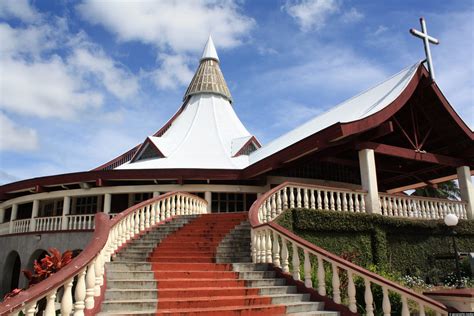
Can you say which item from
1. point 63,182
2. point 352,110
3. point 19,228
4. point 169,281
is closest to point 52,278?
point 169,281

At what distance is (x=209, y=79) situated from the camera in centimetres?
2866

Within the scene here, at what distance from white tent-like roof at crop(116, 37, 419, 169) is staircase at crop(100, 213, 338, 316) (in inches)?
283

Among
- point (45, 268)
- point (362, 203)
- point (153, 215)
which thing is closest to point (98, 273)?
point (45, 268)

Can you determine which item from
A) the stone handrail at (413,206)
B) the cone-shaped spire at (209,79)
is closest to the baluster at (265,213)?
the stone handrail at (413,206)

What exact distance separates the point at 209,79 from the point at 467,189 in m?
19.2

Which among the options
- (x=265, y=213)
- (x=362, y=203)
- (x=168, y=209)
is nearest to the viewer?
(x=265, y=213)

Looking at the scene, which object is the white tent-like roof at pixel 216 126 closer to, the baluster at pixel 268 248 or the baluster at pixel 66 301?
the baluster at pixel 268 248

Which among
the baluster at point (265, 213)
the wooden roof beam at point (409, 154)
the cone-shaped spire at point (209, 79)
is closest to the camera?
the baluster at point (265, 213)

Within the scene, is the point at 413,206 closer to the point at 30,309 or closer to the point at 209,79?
the point at 30,309

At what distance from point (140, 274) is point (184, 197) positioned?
6.71m

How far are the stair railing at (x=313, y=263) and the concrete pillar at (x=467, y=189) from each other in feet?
16.2

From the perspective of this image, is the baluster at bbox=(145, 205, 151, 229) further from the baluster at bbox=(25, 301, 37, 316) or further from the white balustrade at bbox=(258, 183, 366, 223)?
the baluster at bbox=(25, 301, 37, 316)

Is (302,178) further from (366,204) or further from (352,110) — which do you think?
(366,204)

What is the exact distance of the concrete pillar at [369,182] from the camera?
38.4 feet
